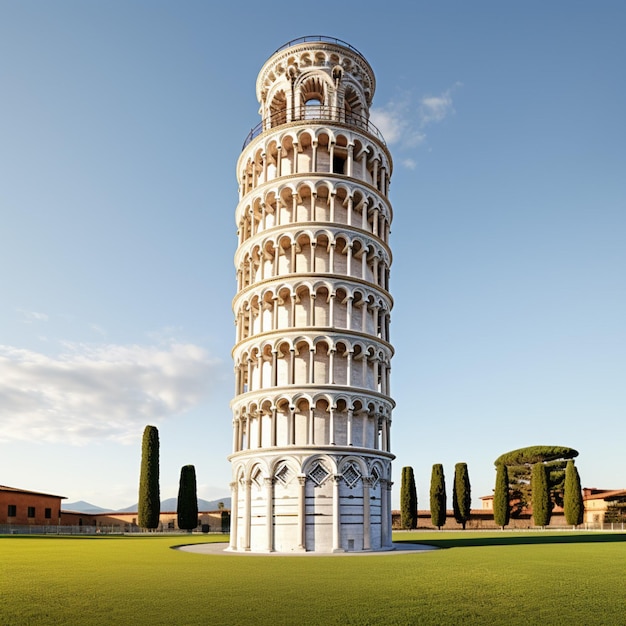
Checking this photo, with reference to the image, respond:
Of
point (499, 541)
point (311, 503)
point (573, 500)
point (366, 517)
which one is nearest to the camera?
point (311, 503)

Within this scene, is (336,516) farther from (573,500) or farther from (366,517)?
(573,500)

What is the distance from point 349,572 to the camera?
881 inches

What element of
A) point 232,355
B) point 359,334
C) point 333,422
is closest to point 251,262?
point 232,355

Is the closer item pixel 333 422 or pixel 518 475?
pixel 333 422

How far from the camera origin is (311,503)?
34.9 m

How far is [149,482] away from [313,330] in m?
37.5

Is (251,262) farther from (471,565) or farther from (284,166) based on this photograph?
(471,565)

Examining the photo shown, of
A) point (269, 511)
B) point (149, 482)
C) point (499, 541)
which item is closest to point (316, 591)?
point (269, 511)

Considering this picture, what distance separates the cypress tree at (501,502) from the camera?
2904 inches

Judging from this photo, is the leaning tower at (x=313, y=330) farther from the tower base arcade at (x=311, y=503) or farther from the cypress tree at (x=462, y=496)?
the cypress tree at (x=462, y=496)

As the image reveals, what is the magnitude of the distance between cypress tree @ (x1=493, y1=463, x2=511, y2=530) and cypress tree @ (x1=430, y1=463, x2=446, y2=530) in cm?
584

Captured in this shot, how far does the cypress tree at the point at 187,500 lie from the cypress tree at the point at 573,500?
40.4 metres

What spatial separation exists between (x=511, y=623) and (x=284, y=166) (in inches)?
1339

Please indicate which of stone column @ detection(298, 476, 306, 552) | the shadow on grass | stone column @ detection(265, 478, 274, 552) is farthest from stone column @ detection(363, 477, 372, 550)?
the shadow on grass
